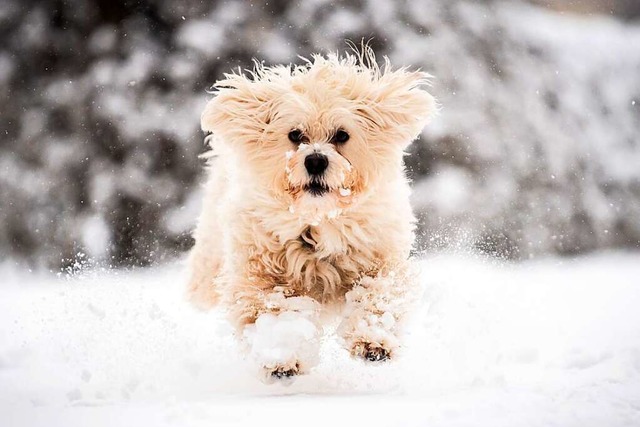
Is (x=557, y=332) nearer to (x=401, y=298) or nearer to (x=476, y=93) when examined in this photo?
(x=401, y=298)

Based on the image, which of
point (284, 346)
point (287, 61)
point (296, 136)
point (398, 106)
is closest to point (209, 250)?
point (296, 136)

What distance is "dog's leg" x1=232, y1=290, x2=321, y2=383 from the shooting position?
3604 millimetres

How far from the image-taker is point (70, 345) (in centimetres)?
439

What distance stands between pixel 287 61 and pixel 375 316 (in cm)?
735

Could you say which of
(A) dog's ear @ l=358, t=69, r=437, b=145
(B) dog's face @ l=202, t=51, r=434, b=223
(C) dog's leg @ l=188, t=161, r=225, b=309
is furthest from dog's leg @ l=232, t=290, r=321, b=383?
(C) dog's leg @ l=188, t=161, r=225, b=309

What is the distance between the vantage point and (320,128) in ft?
13.7

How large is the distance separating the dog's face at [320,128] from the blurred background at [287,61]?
18.4ft

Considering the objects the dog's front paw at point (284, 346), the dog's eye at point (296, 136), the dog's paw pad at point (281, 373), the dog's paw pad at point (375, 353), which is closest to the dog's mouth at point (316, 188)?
the dog's eye at point (296, 136)

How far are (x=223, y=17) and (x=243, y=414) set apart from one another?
882 cm

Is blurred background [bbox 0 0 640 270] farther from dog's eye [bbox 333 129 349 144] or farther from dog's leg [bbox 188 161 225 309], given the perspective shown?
dog's eye [bbox 333 129 349 144]

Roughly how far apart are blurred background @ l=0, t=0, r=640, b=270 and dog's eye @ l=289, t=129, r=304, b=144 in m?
6.00

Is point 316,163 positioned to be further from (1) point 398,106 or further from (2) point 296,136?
(1) point 398,106

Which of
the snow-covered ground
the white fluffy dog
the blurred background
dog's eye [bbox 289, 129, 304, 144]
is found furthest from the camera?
the blurred background

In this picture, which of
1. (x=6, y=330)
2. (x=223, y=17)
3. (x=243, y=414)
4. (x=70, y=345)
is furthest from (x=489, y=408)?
(x=223, y=17)
